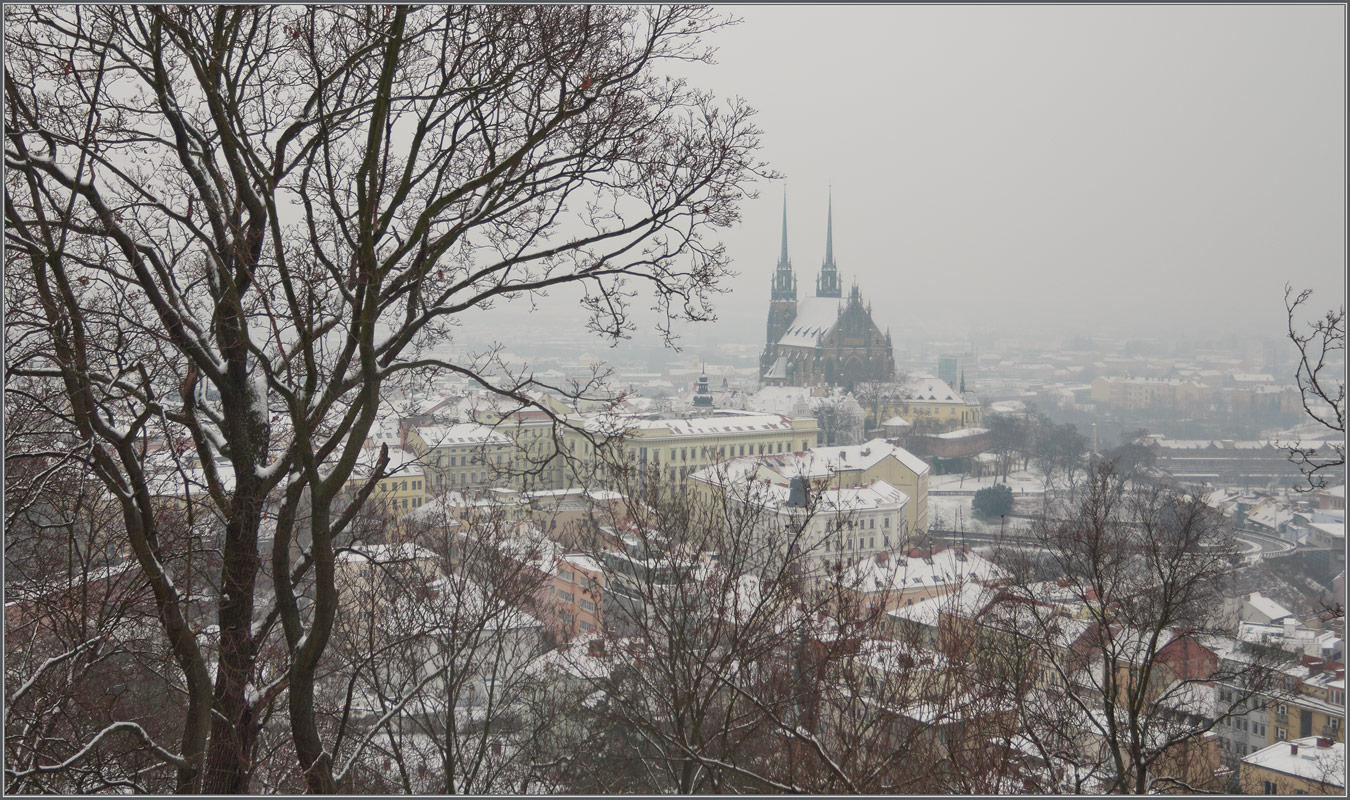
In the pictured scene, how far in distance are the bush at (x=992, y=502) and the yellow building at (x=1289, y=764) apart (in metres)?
31.9

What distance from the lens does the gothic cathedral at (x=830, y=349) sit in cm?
7969

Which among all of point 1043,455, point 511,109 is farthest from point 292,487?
point 1043,455

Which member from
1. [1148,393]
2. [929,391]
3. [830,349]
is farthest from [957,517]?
[830,349]

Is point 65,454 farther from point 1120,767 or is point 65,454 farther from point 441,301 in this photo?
point 1120,767

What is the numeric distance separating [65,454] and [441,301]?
4.36 feet

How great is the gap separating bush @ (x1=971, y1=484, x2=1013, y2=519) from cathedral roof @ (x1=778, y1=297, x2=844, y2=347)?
37.5m

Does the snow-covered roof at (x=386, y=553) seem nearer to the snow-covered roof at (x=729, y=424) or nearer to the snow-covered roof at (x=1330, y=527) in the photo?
A: the snow-covered roof at (x=1330, y=527)

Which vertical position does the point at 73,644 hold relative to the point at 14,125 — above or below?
below

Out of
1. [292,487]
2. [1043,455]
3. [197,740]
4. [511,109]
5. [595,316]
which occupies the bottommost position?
[1043,455]

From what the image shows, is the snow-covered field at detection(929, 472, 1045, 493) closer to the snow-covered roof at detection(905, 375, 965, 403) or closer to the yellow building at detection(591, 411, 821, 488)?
the yellow building at detection(591, 411, 821, 488)

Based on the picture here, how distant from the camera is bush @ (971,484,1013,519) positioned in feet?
140

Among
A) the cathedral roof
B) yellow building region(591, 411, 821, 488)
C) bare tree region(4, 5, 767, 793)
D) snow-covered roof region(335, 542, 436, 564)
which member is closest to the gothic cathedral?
the cathedral roof

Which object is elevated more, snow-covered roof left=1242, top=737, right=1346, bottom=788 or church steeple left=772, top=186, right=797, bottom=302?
church steeple left=772, top=186, right=797, bottom=302

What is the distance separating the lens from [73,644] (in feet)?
11.5
